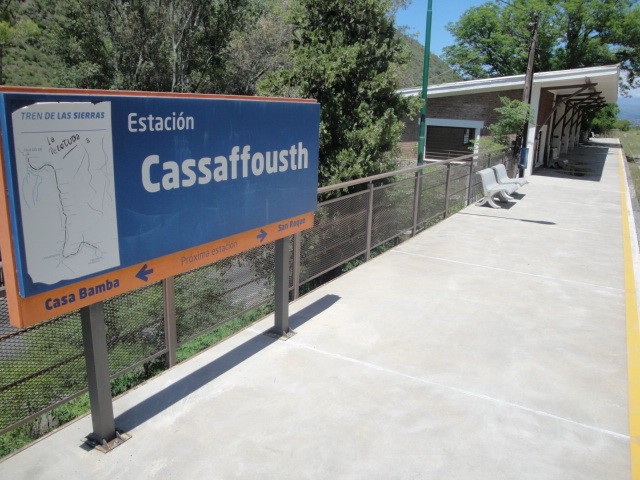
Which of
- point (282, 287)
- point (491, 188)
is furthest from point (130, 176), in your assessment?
point (491, 188)

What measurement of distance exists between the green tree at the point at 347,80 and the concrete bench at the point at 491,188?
250 centimetres

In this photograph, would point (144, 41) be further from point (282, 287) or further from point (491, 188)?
point (282, 287)

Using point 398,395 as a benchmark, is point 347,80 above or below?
above

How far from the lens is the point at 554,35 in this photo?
40.7 metres

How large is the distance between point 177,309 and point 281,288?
2.98 feet

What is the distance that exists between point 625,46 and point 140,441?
4701cm

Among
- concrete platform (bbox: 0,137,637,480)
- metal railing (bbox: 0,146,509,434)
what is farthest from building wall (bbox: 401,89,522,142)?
concrete platform (bbox: 0,137,637,480)

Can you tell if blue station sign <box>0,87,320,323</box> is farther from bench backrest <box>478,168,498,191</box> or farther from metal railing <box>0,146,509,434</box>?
bench backrest <box>478,168,498,191</box>

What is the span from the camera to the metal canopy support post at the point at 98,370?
3059mm

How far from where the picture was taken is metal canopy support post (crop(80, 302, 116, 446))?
3.06 m

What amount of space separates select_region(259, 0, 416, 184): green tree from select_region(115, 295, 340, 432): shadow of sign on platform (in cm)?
549

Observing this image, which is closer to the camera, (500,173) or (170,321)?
(170,321)

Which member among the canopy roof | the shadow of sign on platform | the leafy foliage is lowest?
the shadow of sign on platform

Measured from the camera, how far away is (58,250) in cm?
267
